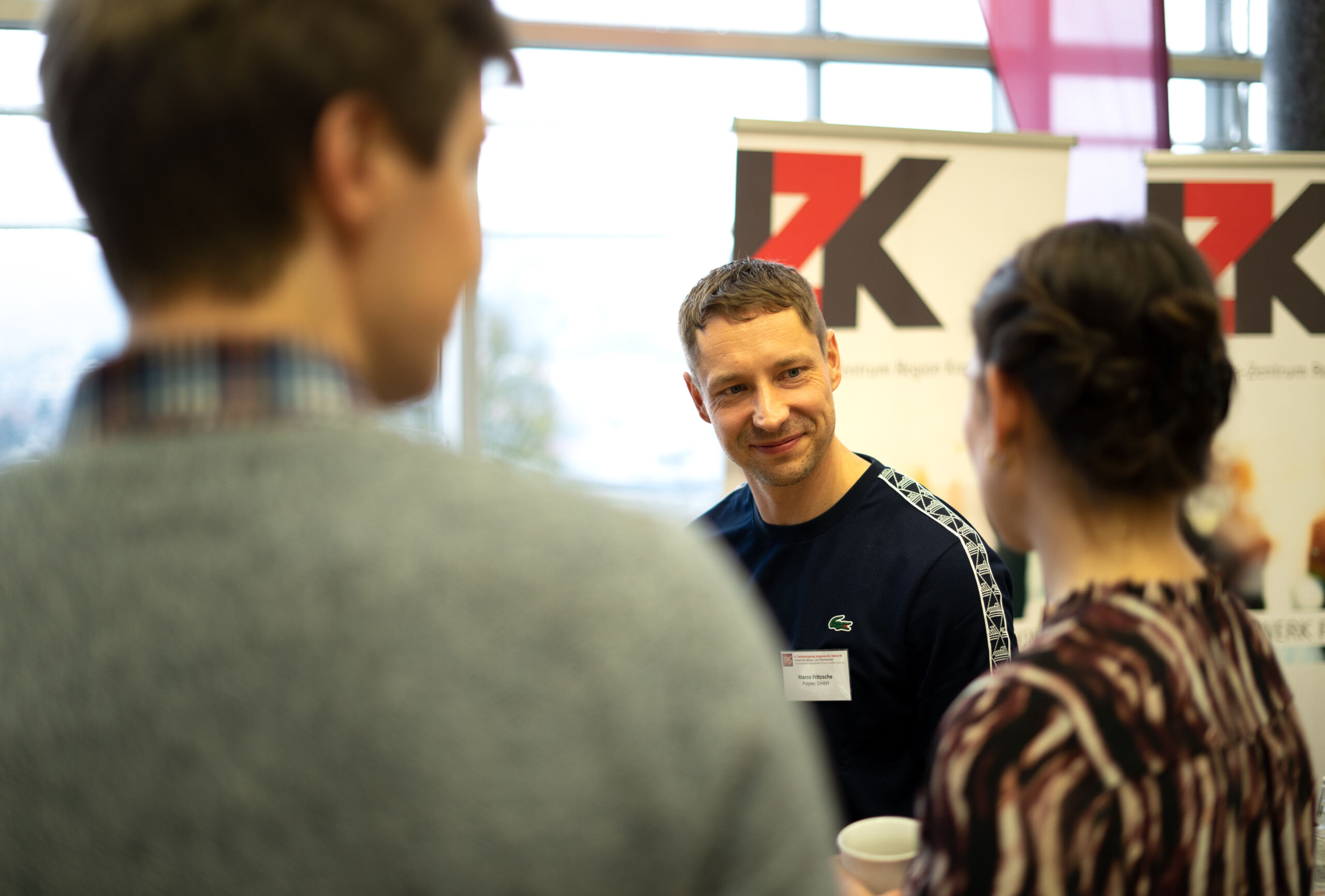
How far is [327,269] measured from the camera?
0.55m

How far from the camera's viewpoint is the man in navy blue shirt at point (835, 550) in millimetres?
1930

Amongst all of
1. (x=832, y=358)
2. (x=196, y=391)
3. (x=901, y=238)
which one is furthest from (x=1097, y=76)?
(x=196, y=391)

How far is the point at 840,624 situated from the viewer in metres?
2.03

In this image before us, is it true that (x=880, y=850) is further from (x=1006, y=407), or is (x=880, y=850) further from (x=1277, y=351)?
(x=1277, y=351)

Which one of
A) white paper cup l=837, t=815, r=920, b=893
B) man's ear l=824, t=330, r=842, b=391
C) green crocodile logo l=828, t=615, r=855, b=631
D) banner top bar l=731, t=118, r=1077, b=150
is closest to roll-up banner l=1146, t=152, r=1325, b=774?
banner top bar l=731, t=118, r=1077, b=150

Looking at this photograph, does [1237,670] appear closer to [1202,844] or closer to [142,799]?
[1202,844]

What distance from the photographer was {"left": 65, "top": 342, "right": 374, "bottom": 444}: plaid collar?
506 mm

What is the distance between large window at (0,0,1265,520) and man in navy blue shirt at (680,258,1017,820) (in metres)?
2.91

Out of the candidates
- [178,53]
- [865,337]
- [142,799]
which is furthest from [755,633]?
[865,337]

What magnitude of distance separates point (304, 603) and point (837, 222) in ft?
11.9

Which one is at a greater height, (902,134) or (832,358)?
(902,134)

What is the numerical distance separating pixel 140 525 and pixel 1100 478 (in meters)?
0.83

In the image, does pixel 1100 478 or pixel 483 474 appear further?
pixel 1100 478

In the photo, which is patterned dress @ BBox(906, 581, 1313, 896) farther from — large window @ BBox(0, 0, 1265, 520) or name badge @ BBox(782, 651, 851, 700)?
large window @ BBox(0, 0, 1265, 520)
